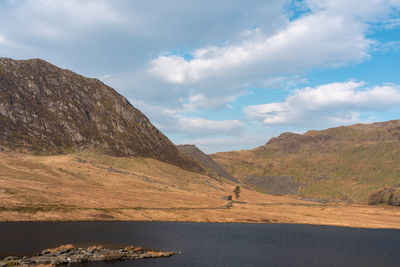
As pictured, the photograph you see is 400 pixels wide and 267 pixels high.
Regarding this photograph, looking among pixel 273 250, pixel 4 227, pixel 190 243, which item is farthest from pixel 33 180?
pixel 273 250

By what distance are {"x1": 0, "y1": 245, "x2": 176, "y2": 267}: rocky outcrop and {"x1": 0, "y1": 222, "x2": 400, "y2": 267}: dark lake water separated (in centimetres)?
250

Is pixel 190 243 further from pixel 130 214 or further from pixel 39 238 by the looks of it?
pixel 130 214

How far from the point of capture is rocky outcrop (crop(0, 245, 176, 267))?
43.8m

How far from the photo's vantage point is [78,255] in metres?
48.9

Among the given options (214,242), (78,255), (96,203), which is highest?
(96,203)

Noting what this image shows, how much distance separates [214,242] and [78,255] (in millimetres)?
28904

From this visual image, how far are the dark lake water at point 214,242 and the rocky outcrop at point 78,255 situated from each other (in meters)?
2.50

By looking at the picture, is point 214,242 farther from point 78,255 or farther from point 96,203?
point 96,203

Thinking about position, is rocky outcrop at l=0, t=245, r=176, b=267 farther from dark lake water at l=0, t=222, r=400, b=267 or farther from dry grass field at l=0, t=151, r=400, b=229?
dry grass field at l=0, t=151, r=400, b=229

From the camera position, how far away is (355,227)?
113 m

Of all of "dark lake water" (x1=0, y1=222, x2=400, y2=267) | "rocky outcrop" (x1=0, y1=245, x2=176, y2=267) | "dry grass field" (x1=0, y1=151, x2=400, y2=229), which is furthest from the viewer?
"dry grass field" (x1=0, y1=151, x2=400, y2=229)

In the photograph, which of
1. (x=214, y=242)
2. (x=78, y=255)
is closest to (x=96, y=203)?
(x=214, y=242)

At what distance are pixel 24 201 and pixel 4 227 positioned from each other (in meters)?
27.4

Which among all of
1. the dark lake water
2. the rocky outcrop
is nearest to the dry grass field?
the dark lake water
